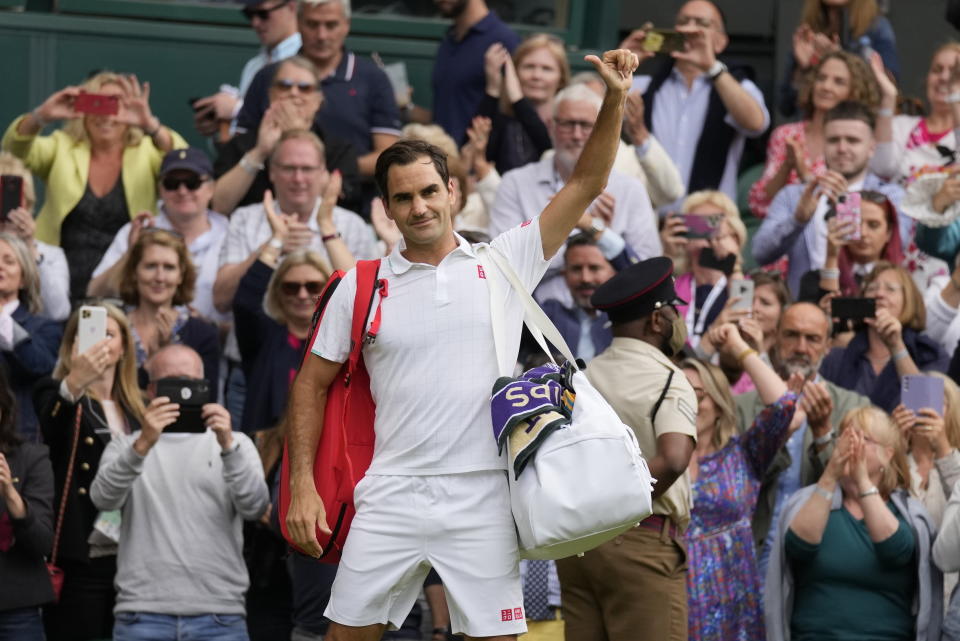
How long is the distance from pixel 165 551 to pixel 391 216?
268cm

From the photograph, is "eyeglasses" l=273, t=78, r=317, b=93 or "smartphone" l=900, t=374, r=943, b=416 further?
"eyeglasses" l=273, t=78, r=317, b=93

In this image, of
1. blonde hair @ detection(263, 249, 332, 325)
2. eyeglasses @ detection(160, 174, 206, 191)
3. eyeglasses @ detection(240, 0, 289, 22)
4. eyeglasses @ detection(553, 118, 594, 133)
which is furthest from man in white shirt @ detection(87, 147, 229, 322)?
eyeglasses @ detection(553, 118, 594, 133)

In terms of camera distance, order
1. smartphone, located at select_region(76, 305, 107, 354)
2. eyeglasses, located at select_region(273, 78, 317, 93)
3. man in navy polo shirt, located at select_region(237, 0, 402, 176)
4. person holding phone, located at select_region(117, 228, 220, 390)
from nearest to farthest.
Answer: smartphone, located at select_region(76, 305, 107, 354) < person holding phone, located at select_region(117, 228, 220, 390) < eyeglasses, located at select_region(273, 78, 317, 93) < man in navy polo shirt, located at select_region(237, 0, 402, 176)

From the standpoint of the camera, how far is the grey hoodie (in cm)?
764

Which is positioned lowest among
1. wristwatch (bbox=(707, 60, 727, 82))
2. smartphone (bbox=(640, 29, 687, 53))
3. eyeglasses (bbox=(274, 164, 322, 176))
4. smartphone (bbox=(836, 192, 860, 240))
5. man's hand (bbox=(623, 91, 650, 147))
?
smartphone (bbox=(836, 192, 860, 240))

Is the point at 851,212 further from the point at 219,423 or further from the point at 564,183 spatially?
the point at 219,423

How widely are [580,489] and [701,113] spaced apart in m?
6.74

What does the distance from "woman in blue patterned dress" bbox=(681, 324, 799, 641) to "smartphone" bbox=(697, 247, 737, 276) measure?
1737 mm

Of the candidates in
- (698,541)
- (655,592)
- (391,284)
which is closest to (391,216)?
(391,284)

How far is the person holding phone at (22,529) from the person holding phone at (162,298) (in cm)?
147

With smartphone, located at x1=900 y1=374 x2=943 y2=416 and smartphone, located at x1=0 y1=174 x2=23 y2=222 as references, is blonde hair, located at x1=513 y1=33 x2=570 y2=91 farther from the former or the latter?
smartphone, located at x1=900 y1=374 x2=943 y2=416

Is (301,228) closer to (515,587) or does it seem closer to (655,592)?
(655,592)

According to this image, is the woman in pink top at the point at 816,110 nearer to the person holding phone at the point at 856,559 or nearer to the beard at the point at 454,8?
the beard at the point at 454,8

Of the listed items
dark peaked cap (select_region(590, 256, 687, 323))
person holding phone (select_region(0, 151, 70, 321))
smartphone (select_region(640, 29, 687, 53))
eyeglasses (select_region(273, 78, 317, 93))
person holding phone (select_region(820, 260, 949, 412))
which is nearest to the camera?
dark peaked cap (select_region(590, 256, 687, 323))
